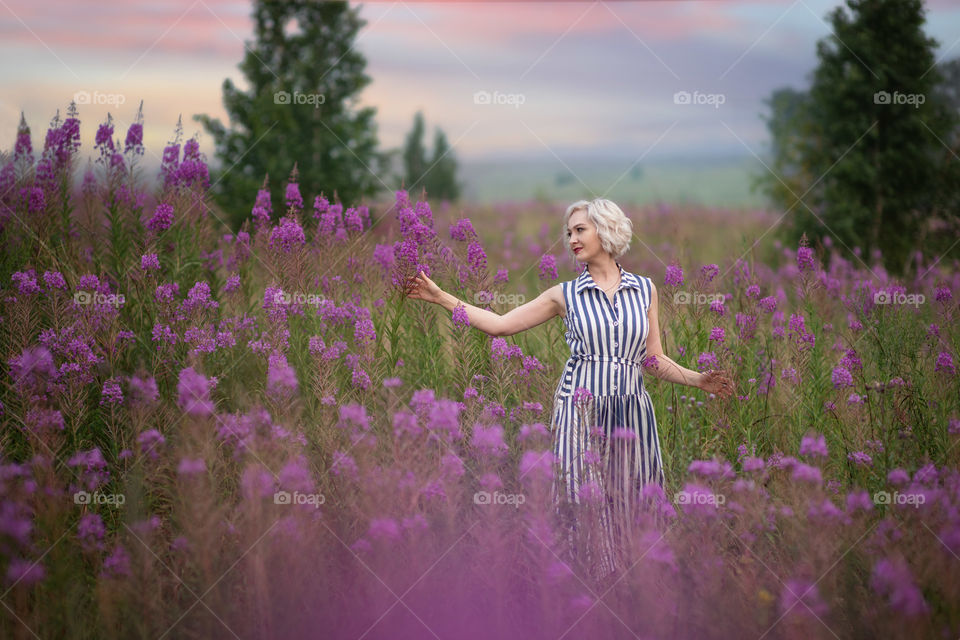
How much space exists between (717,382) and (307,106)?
9985 mm

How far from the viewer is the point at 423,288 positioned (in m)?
3.89

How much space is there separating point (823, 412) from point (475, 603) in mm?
2647

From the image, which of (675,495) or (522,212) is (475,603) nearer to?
(675,495)

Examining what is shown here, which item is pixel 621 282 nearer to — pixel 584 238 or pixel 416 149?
pixel 584 238

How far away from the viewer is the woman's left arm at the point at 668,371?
3.66 meters

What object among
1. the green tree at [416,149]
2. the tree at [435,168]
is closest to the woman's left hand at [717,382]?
the green tree at [416,149]

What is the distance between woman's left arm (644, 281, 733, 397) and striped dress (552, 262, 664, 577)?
7cm

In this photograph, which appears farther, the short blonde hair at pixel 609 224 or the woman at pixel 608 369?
the short blonde hair at pixel 609 224

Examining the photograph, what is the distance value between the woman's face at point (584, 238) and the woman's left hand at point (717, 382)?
2.73ft

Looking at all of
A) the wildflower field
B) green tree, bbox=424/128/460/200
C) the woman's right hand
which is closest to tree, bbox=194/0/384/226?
the wildflower field

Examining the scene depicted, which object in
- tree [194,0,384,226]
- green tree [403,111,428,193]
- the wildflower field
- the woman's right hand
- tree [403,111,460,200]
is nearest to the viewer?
the wildflower field

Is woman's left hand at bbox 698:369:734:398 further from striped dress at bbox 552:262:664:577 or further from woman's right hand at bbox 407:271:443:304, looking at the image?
woman's right hand at bbox 407:271:443:304

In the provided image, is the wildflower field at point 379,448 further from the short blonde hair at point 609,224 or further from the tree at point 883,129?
the tree at point 883,129

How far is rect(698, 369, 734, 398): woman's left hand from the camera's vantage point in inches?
145
